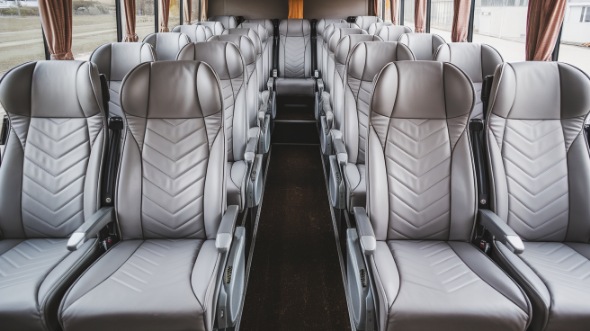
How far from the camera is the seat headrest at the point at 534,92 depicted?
206 centimetres

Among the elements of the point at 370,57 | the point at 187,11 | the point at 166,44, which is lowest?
the point at 370,57

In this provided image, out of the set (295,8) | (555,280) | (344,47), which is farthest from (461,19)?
(295,8)

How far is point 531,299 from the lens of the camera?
5.26 feet

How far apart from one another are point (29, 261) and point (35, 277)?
19 centimetres

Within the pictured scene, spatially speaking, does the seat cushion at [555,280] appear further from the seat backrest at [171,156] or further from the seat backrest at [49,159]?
the seat backrest at [49,159]

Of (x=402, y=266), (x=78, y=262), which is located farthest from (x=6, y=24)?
(x=402, y=266)

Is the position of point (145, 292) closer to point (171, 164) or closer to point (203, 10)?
point (171, 164)

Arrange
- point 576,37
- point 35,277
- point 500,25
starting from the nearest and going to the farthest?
point 35,277, point 576,37, point 500,25

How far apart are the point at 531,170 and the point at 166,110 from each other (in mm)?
1767

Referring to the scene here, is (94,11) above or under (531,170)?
above

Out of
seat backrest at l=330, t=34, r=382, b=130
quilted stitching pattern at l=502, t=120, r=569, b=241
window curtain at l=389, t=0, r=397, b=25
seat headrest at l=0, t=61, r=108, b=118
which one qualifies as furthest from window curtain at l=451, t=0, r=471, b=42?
seat headrest at l=0, t=61, r=108, b=118

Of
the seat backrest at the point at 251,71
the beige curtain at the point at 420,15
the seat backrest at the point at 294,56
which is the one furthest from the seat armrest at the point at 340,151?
the beige curtain at the point at 420,15

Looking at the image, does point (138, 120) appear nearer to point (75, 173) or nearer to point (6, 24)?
point (75, 173)

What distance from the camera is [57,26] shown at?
11.0 ft
